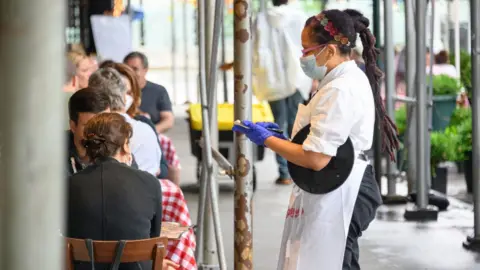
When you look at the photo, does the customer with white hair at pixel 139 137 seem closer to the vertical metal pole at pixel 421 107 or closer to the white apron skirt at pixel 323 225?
the white apron skirt at pixel 323 225

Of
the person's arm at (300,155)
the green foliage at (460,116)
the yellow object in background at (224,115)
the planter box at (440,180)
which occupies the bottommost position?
the planter box at (440,180)

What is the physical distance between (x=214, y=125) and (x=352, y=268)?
2669 millimetres

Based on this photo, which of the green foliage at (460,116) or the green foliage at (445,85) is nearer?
the green foliage at (460,116)

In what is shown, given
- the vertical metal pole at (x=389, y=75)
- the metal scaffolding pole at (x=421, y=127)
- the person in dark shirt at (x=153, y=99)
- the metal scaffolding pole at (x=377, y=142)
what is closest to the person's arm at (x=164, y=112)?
the person in dark shirt at (x=153, y=99)

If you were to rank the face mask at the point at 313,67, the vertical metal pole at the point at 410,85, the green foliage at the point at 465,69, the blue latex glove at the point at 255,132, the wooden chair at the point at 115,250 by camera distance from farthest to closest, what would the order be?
1. the green foliage at the point at 465,69
2. the vertical metal pole at the point at 410,85
3. the face mask at the point at 313,67
4. the blue latex glove at the point at 255,132
5. the wooden chair at the point at 115,250

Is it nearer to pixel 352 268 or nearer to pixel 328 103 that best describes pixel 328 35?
pixel 328 103

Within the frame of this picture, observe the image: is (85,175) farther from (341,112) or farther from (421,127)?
(421,127)

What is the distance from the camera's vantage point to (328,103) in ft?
15.4

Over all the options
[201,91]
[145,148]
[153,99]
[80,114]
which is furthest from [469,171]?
[80,114]

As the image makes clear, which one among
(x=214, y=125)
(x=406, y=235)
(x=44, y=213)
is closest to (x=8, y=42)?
(x=44, y=213)

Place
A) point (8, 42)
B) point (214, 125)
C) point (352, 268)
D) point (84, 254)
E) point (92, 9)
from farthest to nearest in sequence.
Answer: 1. point (92, 9)
2. point (214, 125)
3. point (352, 268)
4. point (84, 254)
5. point (8, 42)

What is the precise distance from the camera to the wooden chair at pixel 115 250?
4652 millimetres

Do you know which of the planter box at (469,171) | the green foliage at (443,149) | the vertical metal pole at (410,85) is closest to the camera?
the vertical metal pole at (410,85)

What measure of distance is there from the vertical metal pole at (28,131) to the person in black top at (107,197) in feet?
10.1
